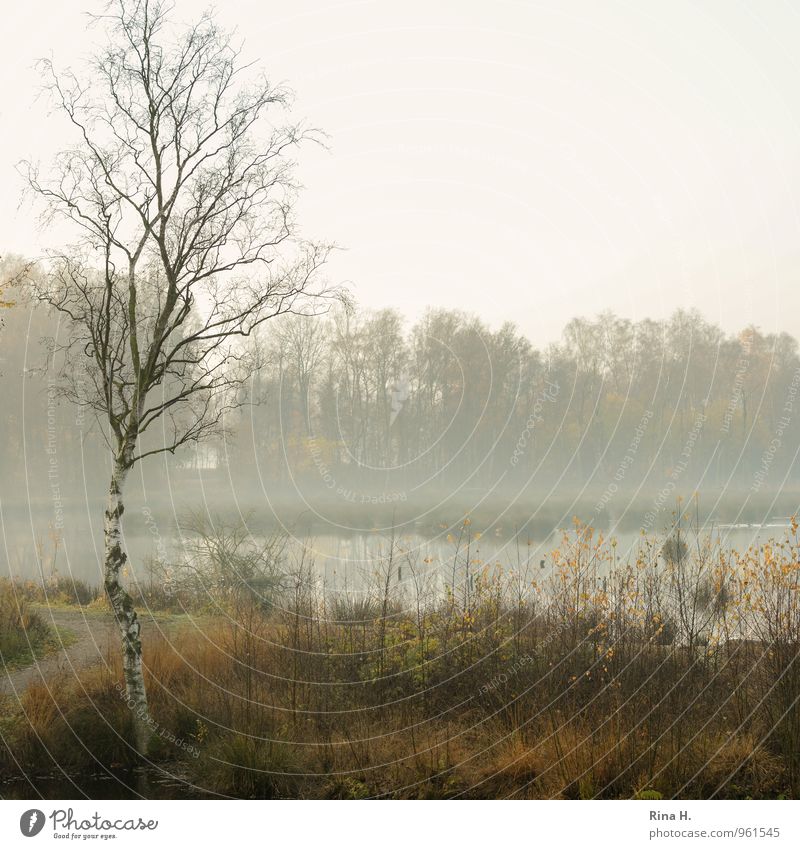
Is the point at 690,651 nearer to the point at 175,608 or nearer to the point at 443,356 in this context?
A: the point at 175,608

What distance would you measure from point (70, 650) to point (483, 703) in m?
5.45

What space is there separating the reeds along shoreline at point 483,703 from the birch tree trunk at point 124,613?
22 centimetres

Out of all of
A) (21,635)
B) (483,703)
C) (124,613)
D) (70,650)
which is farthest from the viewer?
(21,635)

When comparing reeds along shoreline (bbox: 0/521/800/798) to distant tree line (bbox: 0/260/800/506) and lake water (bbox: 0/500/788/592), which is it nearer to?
lake water (bbox: 0/500/788/592)

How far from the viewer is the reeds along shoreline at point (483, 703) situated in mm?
7391

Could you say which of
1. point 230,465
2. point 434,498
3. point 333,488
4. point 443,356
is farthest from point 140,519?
point 443,356

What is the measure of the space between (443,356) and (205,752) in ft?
58.0

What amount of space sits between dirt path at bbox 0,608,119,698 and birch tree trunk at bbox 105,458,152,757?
51.6 inches

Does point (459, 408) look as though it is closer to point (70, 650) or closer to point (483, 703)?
point (70, 650)

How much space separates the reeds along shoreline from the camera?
291 inches

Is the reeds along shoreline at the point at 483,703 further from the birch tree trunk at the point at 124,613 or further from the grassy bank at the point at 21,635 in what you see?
the grassy bank at the point at 21,635

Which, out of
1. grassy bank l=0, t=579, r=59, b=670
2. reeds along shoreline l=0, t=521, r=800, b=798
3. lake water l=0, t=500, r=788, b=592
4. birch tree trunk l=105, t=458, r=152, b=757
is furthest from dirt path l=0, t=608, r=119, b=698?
lake water l=0, t=500, r=788, b=592

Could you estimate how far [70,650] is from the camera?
1043 centimetres

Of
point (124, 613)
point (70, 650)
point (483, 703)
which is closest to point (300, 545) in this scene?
point (70, 650)
